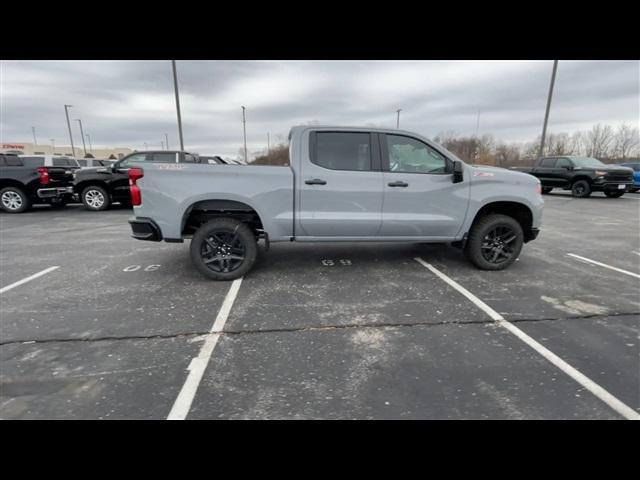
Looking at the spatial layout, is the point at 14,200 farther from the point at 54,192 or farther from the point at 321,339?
the point at 321,339

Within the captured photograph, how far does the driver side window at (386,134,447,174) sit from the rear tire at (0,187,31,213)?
11.6 meters

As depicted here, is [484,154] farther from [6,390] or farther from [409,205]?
[6,390]

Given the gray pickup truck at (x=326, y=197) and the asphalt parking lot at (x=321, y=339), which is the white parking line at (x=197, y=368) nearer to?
the asphalt parking lot at (x=321, y=339)

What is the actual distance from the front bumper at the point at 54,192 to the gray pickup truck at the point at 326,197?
8561 millimetres

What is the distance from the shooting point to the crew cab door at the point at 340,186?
4.33 m

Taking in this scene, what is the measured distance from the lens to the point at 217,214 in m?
4.44

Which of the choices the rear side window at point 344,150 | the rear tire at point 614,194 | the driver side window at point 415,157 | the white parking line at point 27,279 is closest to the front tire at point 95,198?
the white parking line at point 27,279

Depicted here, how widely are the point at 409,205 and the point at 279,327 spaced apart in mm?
2476

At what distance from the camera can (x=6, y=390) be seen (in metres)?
2.32

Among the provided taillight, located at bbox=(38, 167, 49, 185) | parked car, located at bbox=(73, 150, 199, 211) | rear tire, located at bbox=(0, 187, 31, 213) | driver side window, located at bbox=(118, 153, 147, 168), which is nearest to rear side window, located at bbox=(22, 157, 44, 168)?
taillight, located at bbox=(38, 167, 49, 185)

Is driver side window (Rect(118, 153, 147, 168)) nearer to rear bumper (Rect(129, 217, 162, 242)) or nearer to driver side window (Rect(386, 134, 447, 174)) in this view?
rear bumper (Rect(129, 217, 162, 242))

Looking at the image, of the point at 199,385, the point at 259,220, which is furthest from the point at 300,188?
the point at 199,385

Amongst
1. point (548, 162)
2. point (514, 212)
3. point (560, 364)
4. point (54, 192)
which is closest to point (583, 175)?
point (548, 162)

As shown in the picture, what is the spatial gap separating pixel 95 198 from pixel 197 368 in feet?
34.9
